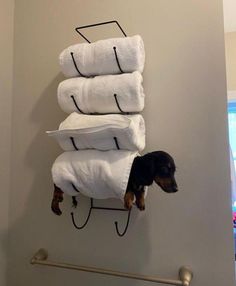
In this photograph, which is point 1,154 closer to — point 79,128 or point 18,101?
point 18,101

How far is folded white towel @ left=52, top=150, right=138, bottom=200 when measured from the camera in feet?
2.30

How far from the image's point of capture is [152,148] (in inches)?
35.3

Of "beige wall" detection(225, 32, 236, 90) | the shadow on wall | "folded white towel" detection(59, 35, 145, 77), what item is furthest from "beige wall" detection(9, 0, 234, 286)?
"beige wall" detection(225, 32, 236, 90)

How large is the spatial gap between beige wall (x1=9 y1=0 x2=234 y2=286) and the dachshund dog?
17cm

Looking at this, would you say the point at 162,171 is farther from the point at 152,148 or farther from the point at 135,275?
the point at 135,275

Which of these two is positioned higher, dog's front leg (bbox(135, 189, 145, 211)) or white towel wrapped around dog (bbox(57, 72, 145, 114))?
white towel wrapped around dog (bbox(57, 72, 145, 114))

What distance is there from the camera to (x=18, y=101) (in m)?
1.08

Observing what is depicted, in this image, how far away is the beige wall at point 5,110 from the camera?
1022 millimetres

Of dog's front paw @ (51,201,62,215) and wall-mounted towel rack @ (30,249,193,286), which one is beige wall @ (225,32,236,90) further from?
dog's front paw @ (51,201,62,215)

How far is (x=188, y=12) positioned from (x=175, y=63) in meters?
0.18

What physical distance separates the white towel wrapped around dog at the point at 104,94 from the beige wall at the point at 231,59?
1.22m

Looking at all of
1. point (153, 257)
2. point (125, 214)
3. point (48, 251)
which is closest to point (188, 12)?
point (125, 214)

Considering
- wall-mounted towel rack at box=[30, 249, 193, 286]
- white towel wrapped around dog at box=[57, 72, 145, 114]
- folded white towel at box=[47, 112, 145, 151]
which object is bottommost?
wall-mounted towel rack at box=[30, 249, 193, 286]

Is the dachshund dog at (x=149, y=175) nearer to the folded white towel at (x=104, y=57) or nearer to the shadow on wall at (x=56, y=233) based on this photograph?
the shadow on wall at (x=56, y=233)
